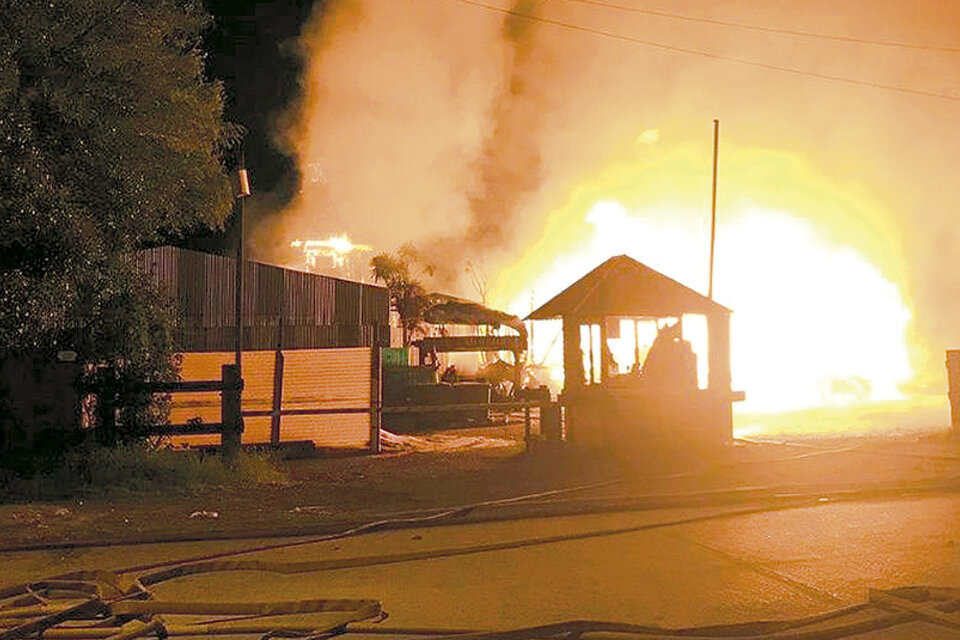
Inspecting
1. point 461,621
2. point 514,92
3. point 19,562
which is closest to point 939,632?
point 461,621

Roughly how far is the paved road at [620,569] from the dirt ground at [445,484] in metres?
0.89

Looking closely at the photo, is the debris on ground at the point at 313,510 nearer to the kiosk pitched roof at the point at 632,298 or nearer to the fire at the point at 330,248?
the kiosk pitched roof at the point at 632,298

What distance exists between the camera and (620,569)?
6801 mm

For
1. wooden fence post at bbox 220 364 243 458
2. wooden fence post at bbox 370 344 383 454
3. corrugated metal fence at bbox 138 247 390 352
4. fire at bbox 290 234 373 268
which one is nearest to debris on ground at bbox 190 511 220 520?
wooden fence post at bbox 220 364 243 458

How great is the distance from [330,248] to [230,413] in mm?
53381

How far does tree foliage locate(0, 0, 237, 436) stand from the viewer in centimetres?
917

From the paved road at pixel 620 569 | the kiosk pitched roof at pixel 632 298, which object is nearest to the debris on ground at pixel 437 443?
the kiosk pitched roof at pixel 632 298

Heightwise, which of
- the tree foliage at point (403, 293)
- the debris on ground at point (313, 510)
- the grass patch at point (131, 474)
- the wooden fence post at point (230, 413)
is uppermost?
the tree foliage at point (403, 293)

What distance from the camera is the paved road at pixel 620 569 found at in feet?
18.7

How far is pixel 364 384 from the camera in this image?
18.2 metres

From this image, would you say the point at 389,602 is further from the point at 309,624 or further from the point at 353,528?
the point at 353,528

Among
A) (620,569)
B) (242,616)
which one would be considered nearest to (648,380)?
(620,569)

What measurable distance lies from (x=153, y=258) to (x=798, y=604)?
12037 millimetres

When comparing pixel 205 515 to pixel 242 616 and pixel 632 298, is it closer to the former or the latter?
pixel 242 616
